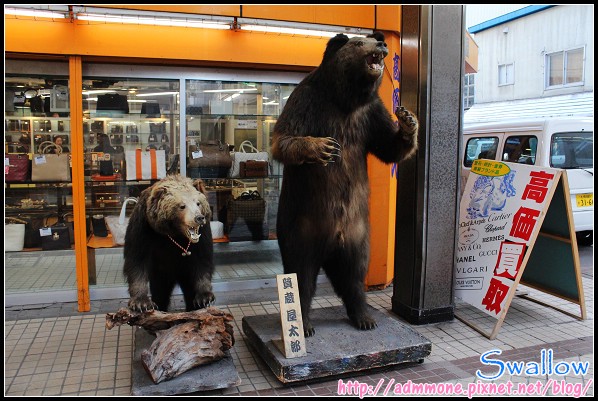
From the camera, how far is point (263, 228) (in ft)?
19.8

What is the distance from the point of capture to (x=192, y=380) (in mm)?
3068

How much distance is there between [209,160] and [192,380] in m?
2.98

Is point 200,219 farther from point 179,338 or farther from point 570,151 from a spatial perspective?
point 570,151

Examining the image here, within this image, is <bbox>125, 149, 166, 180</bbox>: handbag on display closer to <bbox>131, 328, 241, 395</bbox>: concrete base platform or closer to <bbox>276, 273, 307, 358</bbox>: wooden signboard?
<bbox>131, 328, 241, 395</bbox>: concrete base platform

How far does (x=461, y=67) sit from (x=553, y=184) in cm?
130

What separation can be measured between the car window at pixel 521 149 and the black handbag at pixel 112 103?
6.09 meters

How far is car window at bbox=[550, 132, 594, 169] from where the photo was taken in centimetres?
756

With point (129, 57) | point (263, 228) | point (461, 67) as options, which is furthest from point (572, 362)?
point (129, 57)

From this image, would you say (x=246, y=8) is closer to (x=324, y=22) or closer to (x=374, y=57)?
(x=324, y=22)

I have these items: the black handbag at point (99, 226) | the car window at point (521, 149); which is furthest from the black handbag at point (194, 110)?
the car window at point (521, 149)

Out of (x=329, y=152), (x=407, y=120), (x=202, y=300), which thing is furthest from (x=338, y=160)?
(x=202, y=300)

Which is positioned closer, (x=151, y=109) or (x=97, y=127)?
(x=97, y=127)

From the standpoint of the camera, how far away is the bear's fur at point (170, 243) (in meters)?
3.20

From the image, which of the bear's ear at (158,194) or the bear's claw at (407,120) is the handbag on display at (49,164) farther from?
the bear's claw at (407,120)
